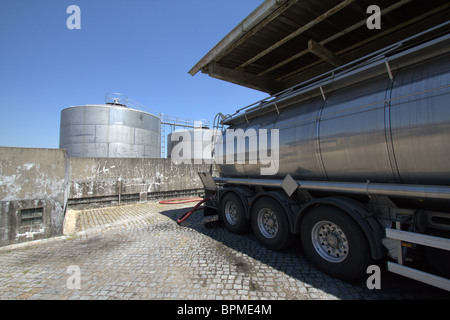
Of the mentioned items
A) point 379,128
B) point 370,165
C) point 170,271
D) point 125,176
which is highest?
point 379,128

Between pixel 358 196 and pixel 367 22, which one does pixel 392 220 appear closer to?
pixel 358 196

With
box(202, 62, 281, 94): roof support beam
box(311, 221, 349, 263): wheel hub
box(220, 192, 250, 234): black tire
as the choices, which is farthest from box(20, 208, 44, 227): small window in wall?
box(311, 221, 349, 263): wheel hub

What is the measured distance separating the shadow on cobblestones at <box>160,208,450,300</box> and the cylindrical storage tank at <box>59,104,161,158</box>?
14667mm

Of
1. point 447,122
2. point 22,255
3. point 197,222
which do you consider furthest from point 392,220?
point 22,255

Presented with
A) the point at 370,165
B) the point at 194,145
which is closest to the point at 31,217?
the point at 370,165

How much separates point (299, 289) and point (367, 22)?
5.37 m

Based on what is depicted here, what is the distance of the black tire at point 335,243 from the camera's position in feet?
9.84

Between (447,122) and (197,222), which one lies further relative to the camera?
(197,222)

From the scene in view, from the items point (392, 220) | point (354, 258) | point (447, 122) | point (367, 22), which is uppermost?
point (367, 22)

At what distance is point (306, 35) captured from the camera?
514 centimetres

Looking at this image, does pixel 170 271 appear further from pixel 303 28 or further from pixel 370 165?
pixel 303 28

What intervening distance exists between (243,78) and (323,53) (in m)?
2.64

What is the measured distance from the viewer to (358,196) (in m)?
3.47
